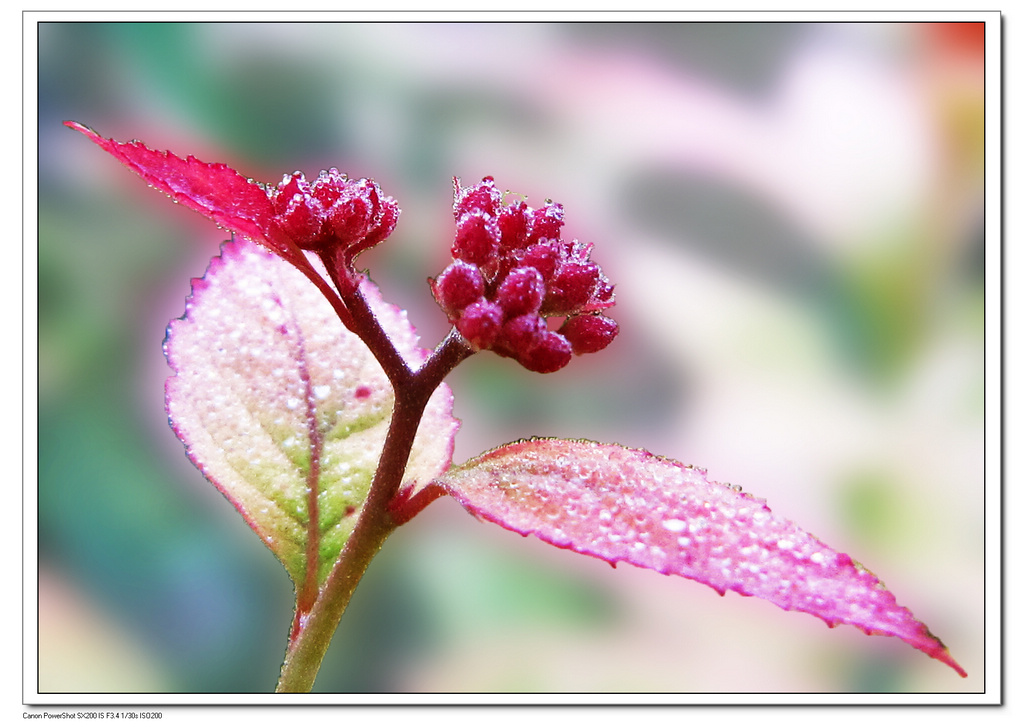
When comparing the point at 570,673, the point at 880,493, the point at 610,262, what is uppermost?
the point at 610,262

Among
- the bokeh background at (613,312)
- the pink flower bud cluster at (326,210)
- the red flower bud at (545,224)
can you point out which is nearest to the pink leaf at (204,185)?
the pink flower bud cluster at (326,210)

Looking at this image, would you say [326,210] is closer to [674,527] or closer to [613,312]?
[674,527]

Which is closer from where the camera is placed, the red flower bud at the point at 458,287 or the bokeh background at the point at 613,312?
the red flower bud at the point at 458,287

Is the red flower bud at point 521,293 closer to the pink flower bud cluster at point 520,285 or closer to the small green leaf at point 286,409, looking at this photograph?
the pink flower bud cluster at point 520,285

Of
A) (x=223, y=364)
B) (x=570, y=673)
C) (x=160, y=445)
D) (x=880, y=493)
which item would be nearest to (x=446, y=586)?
(x=570, y=673)

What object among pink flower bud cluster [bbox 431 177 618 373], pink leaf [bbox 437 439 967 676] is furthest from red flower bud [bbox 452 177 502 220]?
pink leaf [bbox 437 439 967 676]
